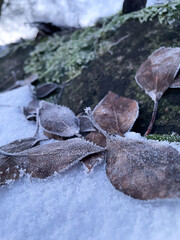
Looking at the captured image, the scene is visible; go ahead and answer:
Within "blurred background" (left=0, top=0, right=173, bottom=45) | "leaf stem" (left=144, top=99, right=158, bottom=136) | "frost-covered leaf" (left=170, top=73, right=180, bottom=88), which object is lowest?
"leaf stem" (left=144, top=99, right=158, bottom=136)

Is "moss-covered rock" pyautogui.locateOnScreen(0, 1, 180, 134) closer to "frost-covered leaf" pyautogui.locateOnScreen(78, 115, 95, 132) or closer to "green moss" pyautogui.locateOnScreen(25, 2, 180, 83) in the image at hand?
"green moss" pyautogui.locateOnScreen(25, 2, 180, 83)

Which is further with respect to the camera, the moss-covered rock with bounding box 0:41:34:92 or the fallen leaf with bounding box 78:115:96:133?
the moss-covered rock with bounding box 0:41:34:92

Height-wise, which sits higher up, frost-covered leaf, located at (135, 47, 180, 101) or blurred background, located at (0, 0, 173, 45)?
blurred background, located at (0, 0, 173, 45)

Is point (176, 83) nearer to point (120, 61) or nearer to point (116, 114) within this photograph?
point (116, 114)

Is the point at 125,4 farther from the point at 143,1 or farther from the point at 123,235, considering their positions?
the point at 123,235

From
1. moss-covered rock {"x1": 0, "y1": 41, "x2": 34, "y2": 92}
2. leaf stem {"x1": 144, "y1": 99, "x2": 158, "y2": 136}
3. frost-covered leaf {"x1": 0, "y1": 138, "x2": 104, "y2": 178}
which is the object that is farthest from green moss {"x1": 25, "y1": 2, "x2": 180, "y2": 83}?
frost-covered leaf {"x1": 0, "y1": 138, "x2": 104, "y2": 178}

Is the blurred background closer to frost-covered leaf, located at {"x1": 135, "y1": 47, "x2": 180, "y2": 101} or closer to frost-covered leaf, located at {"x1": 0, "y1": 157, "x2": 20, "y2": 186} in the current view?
frost-covered leaf, located at {"x1": 135, "y1": 47, "x2": 180, "y2": 101}

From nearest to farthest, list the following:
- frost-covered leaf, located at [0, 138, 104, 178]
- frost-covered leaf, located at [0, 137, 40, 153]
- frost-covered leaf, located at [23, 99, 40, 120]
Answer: frost-covered leaf, located at [0, 138, 104, 178] → frost-covered leaf, located at [0, 137, 40, 153] → frost-covered leaf, located at [23, 99, 40, 120]

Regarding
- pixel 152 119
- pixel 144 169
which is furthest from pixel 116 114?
pixel 144 169

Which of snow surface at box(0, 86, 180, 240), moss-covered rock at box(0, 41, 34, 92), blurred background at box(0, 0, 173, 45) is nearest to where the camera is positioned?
snow surface at box(0, 86, 180, 240)
